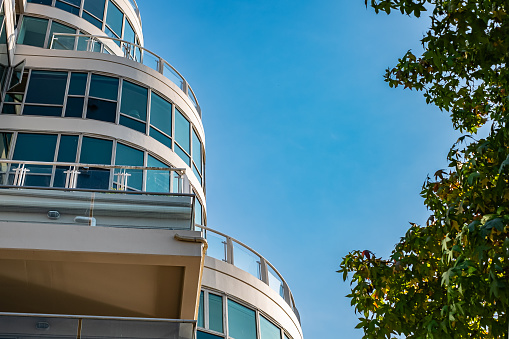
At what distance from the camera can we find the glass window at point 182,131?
736 inches

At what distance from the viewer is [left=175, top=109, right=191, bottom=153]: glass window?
1869 centimetres

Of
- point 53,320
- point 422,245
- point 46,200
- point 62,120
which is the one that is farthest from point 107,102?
point 422,245

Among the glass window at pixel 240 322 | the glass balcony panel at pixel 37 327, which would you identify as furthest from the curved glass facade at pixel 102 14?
the glass balcony panel at pixel 37 327

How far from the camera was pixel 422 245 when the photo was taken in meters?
7.98

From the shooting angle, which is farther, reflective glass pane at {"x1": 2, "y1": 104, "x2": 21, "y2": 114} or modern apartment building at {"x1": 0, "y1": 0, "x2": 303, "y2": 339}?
reflective glass pane at {"x1": 2, "y1": 104, "x2": 21, "y2": 114}

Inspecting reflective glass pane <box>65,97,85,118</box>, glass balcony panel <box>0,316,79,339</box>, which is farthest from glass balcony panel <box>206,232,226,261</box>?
glass balcony panel <box>0,316,79,339</box>

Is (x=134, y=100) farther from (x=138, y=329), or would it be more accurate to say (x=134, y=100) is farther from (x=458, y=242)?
(x=458, y=242)

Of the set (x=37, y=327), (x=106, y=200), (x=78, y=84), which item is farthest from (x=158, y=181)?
(x=78, y=84)

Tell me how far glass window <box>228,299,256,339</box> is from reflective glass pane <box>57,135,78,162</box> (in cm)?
543

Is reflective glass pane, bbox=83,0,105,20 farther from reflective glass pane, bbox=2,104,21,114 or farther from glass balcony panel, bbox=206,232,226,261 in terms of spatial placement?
glass balcony panel, bbox=206,232,226,261

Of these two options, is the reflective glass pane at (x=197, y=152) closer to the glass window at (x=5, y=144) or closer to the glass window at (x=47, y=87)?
the glass window at (x=47, y=87)

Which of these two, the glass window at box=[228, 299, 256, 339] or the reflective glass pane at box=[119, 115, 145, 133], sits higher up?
the reflective glass pane at box=[119, 115, 145, 133]

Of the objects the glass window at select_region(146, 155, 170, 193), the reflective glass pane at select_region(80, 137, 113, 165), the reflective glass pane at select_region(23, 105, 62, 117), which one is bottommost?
the glass window at select_region(146, 155, 170, 193)

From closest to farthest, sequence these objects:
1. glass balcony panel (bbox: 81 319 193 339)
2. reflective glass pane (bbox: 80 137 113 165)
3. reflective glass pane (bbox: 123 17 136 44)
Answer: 1. glass balcony panel (bbox: 81 319 193 339)
2. reflective glass pane (bbox: 80 137 113 165)
3. reflective glass pane (bbox: 123 17 136 44)
